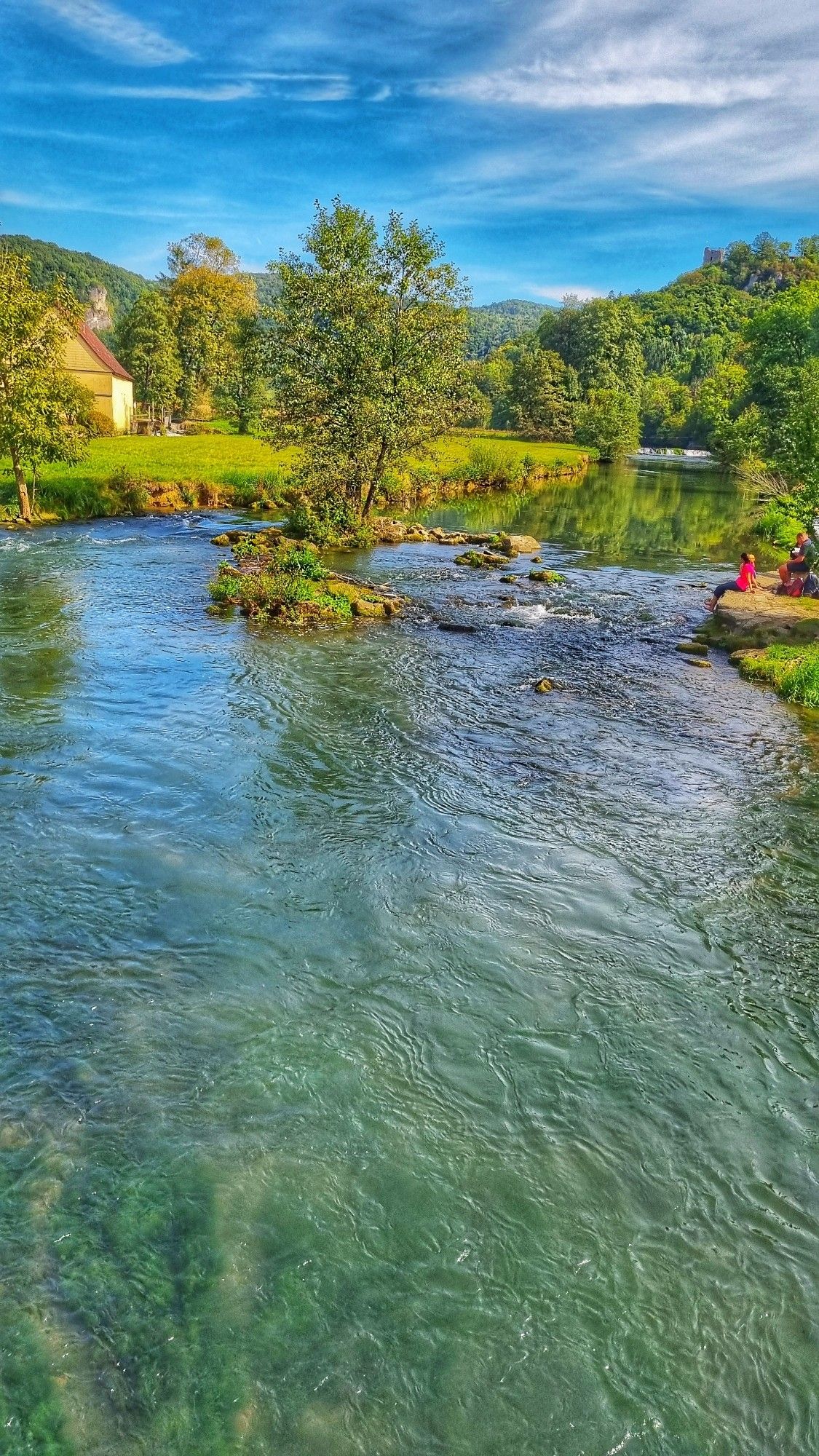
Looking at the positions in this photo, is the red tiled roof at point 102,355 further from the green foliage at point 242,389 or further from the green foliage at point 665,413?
the green foliage at point 665,413

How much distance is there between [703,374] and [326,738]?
200 m

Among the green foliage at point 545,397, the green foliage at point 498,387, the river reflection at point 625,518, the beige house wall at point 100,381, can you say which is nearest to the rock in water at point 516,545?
the river reflection at point 625,518

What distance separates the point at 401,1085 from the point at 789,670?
16.7 m

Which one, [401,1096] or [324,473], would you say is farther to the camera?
[324,473]

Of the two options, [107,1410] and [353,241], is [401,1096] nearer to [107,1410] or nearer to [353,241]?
[107,1410]

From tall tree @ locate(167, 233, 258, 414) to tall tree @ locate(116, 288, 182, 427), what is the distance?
323cm

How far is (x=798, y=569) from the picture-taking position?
27.6 m

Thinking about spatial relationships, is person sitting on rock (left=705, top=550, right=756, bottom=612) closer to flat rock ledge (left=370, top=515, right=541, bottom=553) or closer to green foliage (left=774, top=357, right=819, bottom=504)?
green foliage (left=774, top=357, right=819, bottom=504)

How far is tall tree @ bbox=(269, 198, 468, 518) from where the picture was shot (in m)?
33.2

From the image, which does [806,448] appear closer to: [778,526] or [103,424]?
[778,526]

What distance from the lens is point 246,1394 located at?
5.10 meters

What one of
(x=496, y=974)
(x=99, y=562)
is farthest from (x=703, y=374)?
(x=496, y=974)

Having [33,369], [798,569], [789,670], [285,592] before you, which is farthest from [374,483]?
[789,670]

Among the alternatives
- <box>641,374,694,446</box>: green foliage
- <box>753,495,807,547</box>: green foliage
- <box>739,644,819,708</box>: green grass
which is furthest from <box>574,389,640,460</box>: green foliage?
<box>739,644,819,708</box>: green grass
